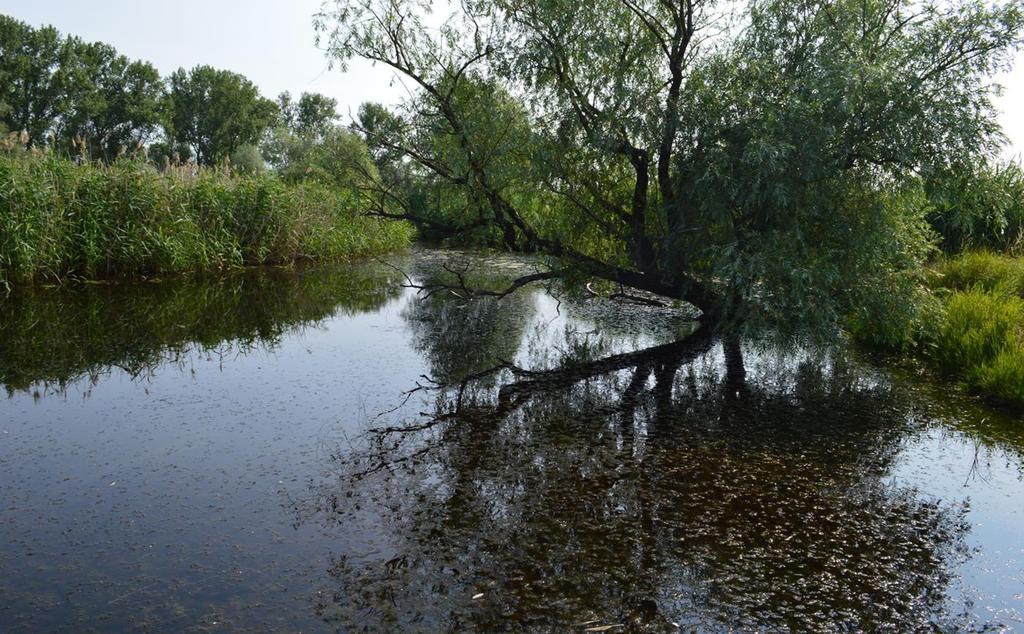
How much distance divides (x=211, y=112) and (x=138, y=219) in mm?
45423

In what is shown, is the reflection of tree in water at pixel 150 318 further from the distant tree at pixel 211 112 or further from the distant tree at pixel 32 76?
the distant tree at pixel 211 112

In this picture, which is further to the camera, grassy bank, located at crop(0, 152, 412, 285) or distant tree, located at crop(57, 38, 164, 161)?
distant tree, located at crop(57, 38, 164, 161)

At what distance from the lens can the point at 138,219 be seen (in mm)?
11430

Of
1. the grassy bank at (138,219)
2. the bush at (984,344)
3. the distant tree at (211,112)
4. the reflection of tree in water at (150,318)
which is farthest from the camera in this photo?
the distant tree at (211,112)

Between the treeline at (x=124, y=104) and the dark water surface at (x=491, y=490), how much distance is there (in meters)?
32.1

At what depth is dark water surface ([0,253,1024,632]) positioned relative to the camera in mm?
3195

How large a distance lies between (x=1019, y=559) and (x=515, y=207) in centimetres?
567

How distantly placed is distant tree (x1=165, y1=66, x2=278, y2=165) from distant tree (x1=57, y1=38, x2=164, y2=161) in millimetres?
2489

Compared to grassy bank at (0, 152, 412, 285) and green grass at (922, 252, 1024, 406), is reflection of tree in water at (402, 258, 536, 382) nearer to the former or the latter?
grassy bank at (0, 152, 412, 285)

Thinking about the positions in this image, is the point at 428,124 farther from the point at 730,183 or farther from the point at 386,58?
the point at 730,183

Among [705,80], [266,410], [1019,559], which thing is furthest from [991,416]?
[266,410]

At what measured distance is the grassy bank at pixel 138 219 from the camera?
402 inches

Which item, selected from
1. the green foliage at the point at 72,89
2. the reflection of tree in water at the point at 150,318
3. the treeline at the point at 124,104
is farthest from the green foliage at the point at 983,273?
the green foliage at the point at 72,89

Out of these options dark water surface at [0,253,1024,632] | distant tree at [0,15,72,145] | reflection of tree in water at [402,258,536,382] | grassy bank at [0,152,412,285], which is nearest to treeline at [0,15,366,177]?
distant tree at [0,15,72,145]
